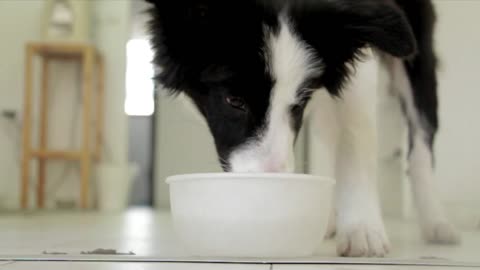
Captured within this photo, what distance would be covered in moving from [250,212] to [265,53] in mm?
334

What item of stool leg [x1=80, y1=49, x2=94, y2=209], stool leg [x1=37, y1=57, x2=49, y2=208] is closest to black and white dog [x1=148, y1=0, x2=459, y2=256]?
stool leg [x1=80, y1=49, x2=94, y2=209]

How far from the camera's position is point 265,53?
1161 mm

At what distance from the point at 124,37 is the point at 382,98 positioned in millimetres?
2401

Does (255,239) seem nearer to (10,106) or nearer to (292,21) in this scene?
(292,21)

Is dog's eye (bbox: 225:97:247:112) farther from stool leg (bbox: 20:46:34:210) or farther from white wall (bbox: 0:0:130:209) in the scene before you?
white wall (bbox: 0:0:130:209)

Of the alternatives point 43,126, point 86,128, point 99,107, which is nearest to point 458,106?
point 86,128

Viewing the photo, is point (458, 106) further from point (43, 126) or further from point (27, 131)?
point (43, 126)

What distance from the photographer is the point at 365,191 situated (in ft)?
4.31

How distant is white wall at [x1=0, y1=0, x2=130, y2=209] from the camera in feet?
13.8

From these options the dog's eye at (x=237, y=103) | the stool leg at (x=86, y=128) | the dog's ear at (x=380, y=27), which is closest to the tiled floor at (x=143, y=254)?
the dog's eye at (x=237, y=103)

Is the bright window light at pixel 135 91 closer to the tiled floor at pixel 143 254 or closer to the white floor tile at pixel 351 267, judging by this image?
the tiled floor at pixel 143 254

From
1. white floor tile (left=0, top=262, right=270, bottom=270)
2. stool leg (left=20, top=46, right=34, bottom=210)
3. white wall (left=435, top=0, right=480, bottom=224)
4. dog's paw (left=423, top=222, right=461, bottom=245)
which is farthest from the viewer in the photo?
stool leg (left=20, top=46, right=34, bottom=210)

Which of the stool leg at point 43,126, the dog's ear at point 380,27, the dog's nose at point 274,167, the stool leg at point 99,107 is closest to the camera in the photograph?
the dog's nose at point 274,167

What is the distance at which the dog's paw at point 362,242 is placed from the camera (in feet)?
3.88
